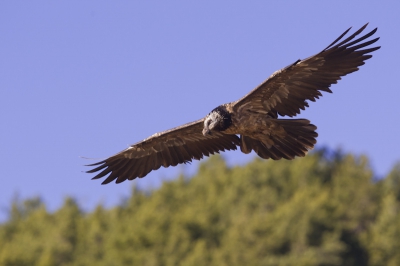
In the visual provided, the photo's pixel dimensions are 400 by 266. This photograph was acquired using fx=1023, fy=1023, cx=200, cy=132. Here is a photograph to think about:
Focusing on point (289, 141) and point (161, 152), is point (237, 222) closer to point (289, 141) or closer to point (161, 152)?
point (161, 152)

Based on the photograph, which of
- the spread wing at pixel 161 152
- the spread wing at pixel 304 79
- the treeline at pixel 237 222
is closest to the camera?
the spread wing at pixel 304 79

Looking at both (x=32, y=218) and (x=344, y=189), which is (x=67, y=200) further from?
(x=344, y=189)

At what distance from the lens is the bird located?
14.2 meters

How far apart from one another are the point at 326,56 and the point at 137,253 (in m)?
45.9

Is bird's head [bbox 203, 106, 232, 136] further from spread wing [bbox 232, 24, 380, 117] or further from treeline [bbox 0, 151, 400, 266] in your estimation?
treeline [bbox 0, 151, 400, 266]

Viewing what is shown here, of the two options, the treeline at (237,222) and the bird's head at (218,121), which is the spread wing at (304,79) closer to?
the bird's head at (218,121)

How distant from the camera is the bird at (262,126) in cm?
1423

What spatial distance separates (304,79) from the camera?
14.5 meters

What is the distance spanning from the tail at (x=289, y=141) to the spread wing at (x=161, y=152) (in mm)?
880

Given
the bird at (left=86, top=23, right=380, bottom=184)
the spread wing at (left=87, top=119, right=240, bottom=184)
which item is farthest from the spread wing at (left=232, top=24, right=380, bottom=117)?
the spread wing at (left=87, top=119, right=240, bottom=184)

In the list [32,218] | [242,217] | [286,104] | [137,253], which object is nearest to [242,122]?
[286,104]

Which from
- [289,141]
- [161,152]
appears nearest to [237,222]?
[161,152]

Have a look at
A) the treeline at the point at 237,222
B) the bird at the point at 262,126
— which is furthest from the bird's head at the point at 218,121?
the treeline at the point at 237,222

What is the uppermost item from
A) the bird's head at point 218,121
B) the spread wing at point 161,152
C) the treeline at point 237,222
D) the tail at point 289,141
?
the treeline at point 237,222
